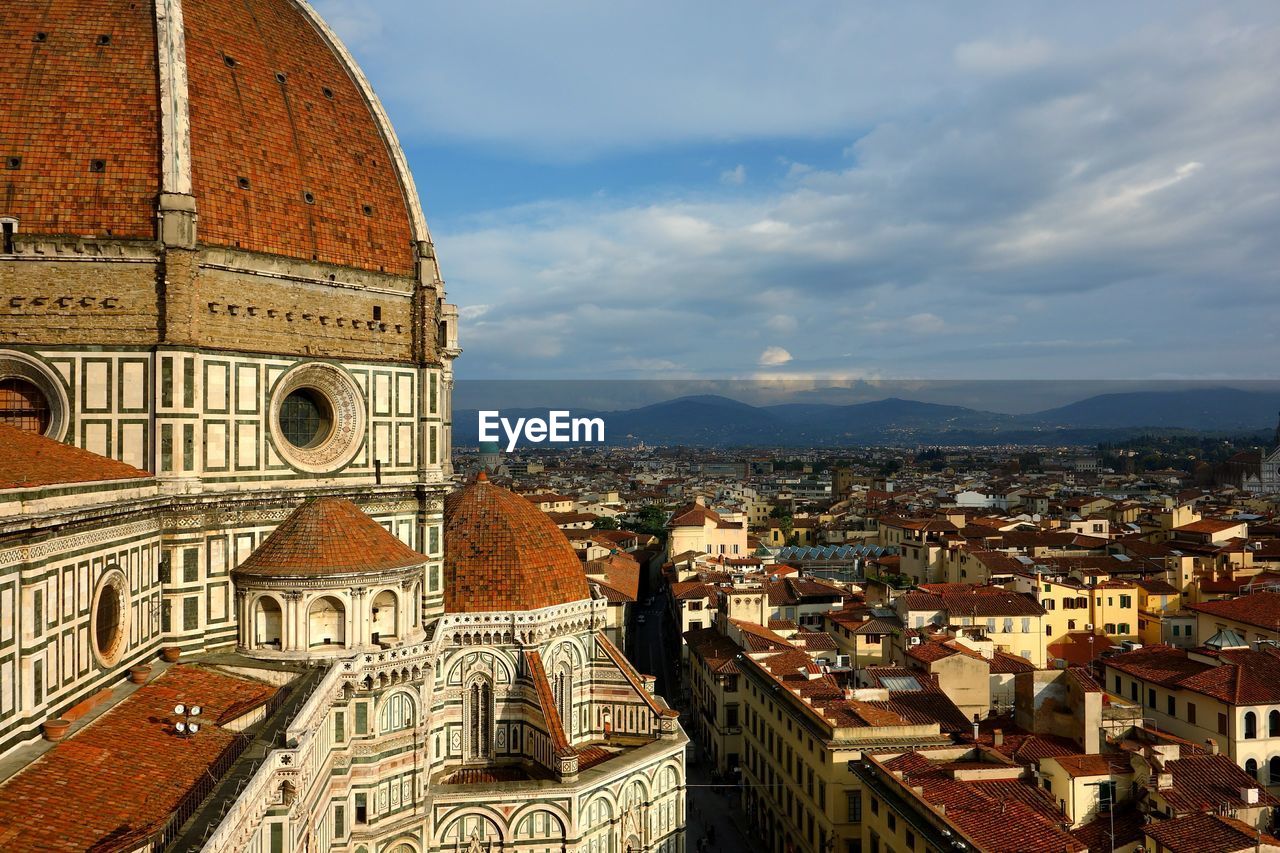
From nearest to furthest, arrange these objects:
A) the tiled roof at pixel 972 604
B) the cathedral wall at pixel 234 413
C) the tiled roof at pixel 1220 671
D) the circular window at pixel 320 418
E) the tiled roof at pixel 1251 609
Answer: the cathedral wall at pixel 234 413 → the circular window at pixel 320 418 → the tiled roof at pixel 1220 671 → the tiled roof at pixel 1251 609 → the tiled roof at pixel 972 604

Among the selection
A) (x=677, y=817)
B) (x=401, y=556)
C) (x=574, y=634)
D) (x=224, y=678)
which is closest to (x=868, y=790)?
(x=677, y=817)

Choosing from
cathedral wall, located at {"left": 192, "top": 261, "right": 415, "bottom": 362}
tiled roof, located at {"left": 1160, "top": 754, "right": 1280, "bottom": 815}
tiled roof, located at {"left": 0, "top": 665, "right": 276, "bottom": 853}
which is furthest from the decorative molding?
tiled roof, located at {"left": 1160, "top": 754, "right": 1280, "bottom": 815}

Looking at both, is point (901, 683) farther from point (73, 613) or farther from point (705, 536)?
point (705, 536)

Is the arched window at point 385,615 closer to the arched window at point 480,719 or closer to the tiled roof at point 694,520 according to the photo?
the arched window at point 480,719

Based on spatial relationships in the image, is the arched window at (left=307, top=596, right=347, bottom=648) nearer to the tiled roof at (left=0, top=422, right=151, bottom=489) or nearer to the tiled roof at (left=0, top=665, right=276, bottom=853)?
the tiled roof at (left=0, top=665, right=276, bottom=853)

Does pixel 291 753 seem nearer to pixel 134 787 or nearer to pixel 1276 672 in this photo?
pixel 134 787

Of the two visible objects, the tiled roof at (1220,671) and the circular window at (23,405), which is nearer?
the circular window at (23,405)

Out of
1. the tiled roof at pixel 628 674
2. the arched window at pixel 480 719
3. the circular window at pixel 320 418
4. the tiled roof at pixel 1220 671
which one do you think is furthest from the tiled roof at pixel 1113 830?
the circular window at pixel 320 418
